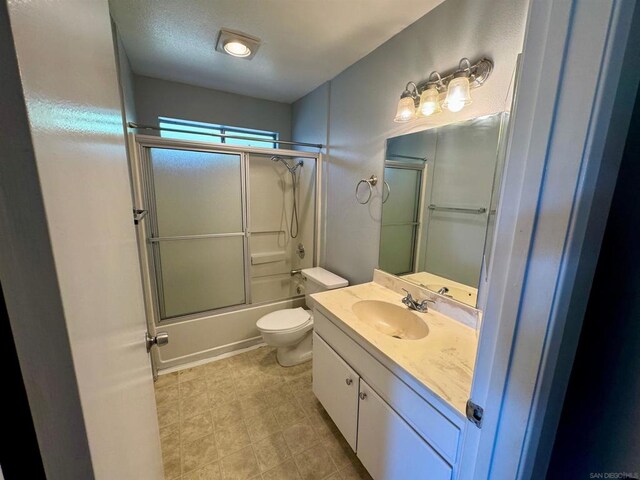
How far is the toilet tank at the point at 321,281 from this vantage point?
219 centimetres

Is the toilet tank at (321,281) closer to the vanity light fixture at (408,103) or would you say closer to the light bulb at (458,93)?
the vanity light fixture at (408,103)

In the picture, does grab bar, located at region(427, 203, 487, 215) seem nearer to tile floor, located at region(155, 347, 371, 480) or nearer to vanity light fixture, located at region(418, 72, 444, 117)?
vanity light fixture, located at region(418, 72, 444, 117)

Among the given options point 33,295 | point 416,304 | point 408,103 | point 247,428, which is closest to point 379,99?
point 408,103

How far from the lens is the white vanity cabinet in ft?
3.00

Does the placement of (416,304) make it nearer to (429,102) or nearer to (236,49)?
(429,102)

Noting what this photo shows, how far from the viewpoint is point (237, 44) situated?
1.77 m

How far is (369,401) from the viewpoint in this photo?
1.22 m

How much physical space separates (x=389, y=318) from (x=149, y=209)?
6.79 feet

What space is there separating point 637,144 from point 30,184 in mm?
977

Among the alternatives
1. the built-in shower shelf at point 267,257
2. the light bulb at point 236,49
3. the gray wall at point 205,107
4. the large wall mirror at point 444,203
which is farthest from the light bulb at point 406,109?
the built-in shower shelf at point 267,257

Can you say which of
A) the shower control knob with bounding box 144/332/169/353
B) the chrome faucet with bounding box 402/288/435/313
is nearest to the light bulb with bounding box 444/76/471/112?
the chrome faucet with bounding box 402/288/435/313

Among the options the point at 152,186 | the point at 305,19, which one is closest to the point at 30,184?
the point at 305,19

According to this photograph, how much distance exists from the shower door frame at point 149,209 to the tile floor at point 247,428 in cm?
56

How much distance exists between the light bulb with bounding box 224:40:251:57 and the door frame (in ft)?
6.08
